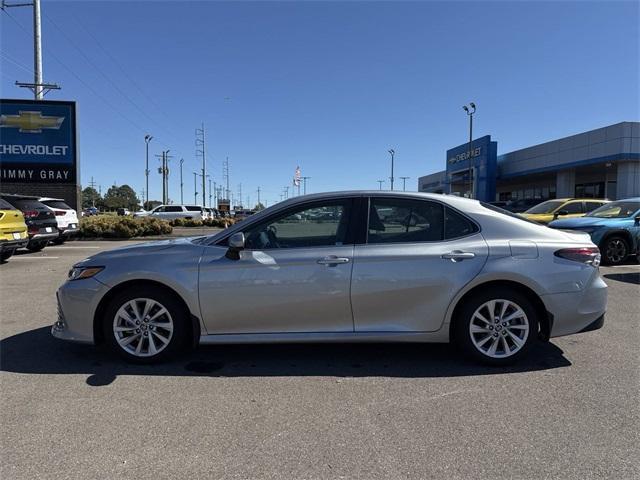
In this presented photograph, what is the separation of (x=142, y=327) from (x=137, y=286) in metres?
0.38

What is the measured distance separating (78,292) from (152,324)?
0.74 meters

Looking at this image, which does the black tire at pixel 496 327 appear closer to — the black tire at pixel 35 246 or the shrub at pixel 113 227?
the black tire at pixel 35 246

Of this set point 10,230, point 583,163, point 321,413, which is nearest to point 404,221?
point 321,413

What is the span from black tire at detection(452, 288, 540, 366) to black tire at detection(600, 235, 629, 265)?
8.19m

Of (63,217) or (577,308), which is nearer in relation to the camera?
(577,308)

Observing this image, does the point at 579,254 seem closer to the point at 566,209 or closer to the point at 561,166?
the point at 566,209

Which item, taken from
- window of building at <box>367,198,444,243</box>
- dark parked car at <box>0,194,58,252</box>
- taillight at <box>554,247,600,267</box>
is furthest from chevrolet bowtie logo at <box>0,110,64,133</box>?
taillight at <box>554,247,600,267</box>

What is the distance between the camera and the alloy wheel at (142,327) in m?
4.45

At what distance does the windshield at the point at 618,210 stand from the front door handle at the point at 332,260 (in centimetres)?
1005

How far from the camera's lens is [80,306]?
4.47 metres

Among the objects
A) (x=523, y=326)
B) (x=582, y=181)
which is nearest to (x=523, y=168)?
(x=582, y=181)

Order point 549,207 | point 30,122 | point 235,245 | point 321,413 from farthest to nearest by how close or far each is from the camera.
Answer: point 30,122 → point 549,207 → point 235,245 → point 321,413

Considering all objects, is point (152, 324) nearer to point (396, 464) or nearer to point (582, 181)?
point (396, 464)

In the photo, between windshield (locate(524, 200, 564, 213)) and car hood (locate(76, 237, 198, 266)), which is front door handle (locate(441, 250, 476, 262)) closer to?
car hood (locate(76, 237, 198, 266))
